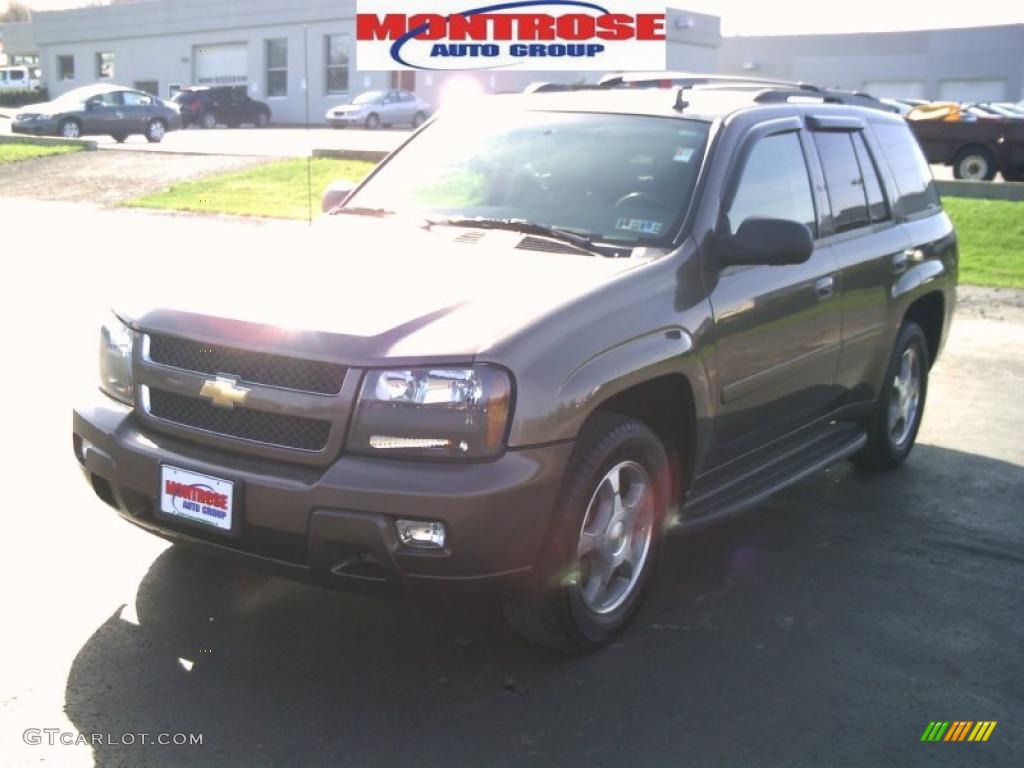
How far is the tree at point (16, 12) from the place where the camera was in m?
119

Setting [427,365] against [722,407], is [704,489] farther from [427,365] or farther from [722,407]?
[427,365]

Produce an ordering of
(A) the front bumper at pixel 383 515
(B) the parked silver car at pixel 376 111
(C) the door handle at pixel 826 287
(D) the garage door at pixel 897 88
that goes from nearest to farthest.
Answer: (A) the front bumper at pixel 383 515 → (C) the door handle at pixel 826 287 → (B) the parked silver car at pixel 376 111 → (D) the garage door at pixel 897 88

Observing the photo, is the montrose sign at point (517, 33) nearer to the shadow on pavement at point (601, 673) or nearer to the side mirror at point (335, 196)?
the side mirror at point (335, 196)

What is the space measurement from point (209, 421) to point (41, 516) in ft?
5.73

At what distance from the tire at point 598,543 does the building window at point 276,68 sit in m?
51.3

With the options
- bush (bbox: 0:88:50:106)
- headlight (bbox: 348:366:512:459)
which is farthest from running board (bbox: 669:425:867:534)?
bush (bbox: 0:88:50:106)

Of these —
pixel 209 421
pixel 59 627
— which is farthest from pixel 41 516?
pixel 209 421

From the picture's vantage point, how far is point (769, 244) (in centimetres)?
448

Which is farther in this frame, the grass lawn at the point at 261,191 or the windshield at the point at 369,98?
the windshield at the point at 369,98

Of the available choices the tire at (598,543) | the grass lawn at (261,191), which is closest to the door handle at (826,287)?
the tire at (598,543)

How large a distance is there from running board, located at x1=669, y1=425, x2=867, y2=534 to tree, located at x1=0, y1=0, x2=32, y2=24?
417 ft

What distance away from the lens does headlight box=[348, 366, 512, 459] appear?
3.54 m

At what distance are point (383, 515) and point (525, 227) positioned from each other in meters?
1.61

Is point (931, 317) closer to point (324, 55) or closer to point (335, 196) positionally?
point (335, 196)
